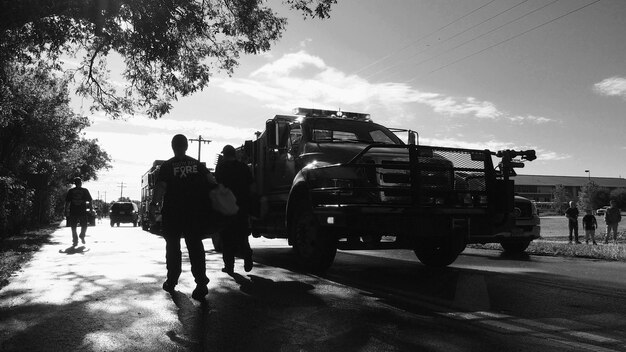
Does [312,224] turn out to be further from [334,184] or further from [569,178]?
→ [569,178]

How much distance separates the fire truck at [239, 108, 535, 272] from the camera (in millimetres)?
6793

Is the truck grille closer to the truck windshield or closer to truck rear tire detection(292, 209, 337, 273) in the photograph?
truck rear tire detection(292, 209, 337, 273)

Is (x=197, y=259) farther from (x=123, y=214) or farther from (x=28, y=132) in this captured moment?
(x=123, y=214)

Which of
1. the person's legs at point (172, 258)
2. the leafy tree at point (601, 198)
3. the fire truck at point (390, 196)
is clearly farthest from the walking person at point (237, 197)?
the leafy tree at point (601, 198)

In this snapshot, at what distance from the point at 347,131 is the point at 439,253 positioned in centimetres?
269

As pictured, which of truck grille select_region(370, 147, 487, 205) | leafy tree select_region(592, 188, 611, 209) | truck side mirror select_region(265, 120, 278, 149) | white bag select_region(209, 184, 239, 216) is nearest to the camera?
white bag select_region(209, 184, 239, 216)

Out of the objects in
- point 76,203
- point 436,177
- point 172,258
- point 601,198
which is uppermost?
point 601,198

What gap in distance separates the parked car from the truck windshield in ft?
107

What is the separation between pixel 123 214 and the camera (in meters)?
39.0

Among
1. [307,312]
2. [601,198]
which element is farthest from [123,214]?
[601,198]

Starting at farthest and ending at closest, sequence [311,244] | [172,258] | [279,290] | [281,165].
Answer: [281,165], [311,244], [279,290], [172,258]

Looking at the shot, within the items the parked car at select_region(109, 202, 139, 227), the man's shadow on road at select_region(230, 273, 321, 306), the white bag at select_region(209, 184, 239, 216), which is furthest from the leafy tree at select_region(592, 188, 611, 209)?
the white bag at select_region(209, 184, 239, 216)

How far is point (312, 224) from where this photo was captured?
772 cm

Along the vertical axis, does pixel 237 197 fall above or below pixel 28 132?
below
